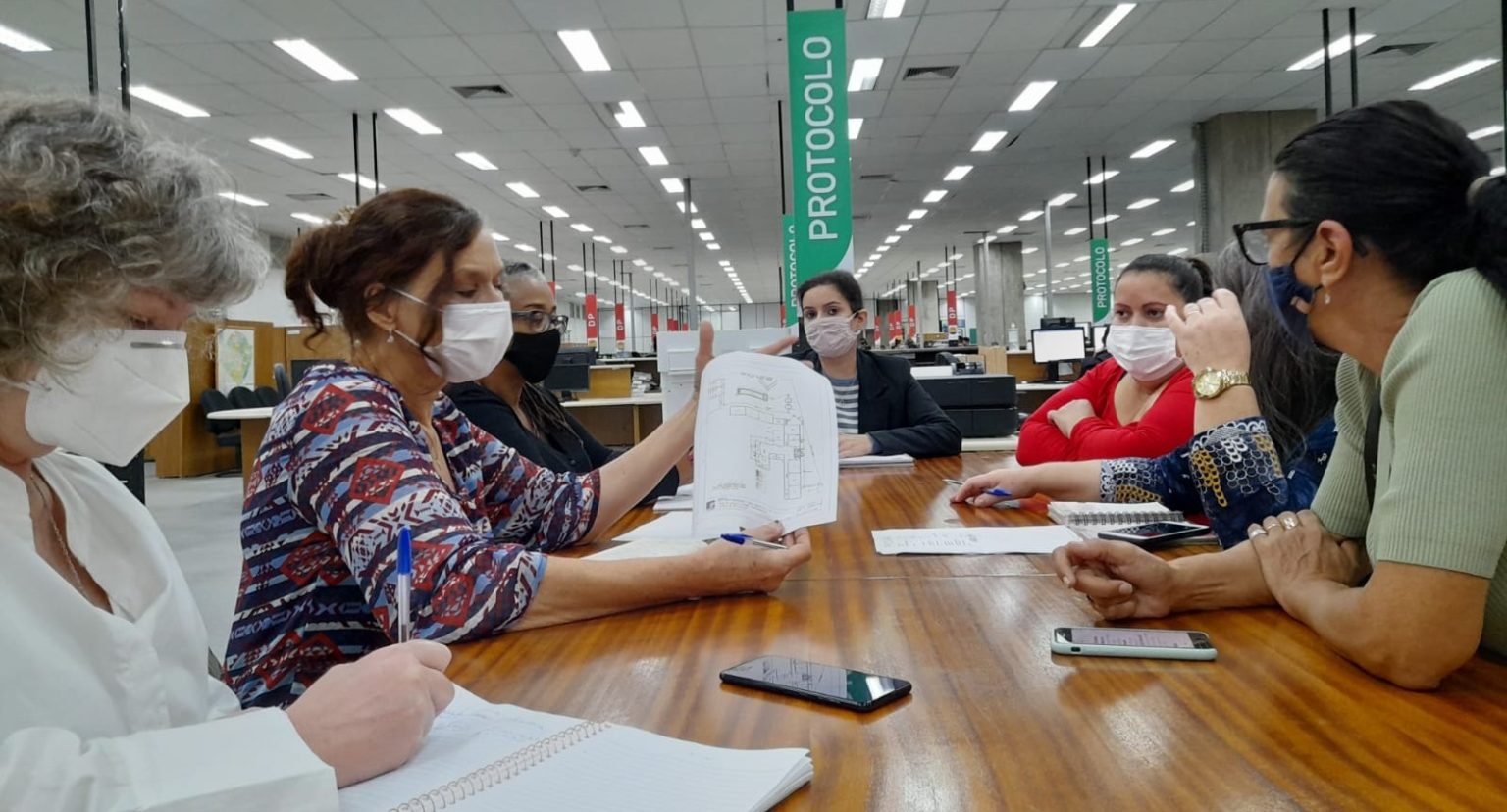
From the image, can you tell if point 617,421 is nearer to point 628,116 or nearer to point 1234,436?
point 628,116

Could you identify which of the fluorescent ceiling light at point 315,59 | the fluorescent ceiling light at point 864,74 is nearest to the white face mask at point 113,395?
the fluorescent ceiling light at point 315,59

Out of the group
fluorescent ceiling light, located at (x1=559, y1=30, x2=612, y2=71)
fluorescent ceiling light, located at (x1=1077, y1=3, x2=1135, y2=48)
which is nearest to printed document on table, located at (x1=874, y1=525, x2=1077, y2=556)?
fluorescent ceiling light, located at (x1=559, y1=30, x2=612, y2=71)

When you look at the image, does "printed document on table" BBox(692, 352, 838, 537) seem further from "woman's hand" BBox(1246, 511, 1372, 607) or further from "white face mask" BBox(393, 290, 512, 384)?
"woman's hand" BBox(1246, 511, 1372, 607)

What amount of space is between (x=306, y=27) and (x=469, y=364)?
19.9 feet

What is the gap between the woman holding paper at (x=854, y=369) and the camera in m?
3.18

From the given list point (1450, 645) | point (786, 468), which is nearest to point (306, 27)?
point (786, 468)

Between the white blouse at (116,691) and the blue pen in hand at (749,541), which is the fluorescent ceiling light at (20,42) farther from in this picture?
the blue pen in hand at (749,541)

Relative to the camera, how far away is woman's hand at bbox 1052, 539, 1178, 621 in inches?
40.4

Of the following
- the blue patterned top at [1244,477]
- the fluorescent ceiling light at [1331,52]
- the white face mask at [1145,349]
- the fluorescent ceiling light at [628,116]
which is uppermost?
the fluorescent ceiling light at [1331,52]

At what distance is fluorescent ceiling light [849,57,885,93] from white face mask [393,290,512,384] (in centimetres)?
650

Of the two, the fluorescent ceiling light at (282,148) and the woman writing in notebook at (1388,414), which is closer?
the woman writing in notebook at (1388,414)

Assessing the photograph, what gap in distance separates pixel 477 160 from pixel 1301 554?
10.2 metres

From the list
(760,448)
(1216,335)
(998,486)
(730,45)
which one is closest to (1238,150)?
(730,45)

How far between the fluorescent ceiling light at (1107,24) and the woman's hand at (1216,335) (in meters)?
5.87
